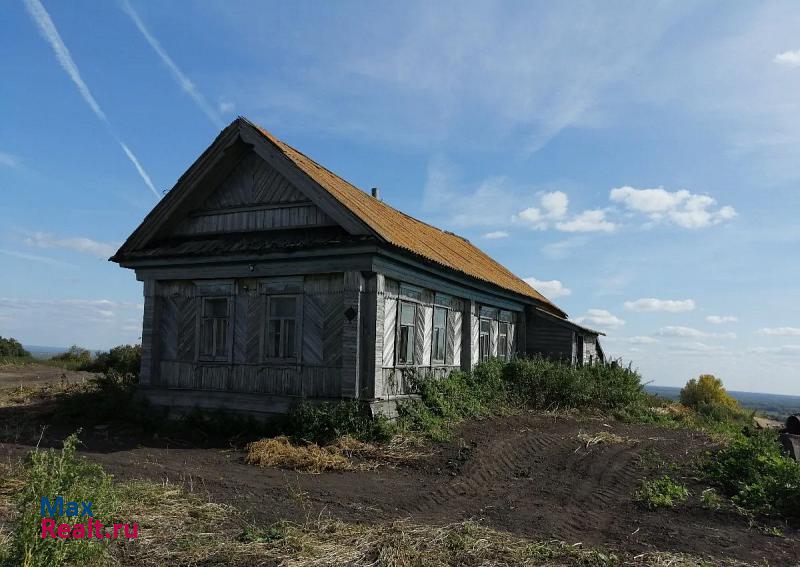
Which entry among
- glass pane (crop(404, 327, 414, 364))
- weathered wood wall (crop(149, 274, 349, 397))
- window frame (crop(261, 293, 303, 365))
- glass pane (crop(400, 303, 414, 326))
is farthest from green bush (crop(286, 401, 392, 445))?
glass pane (crop(400, 303, 414, 326))

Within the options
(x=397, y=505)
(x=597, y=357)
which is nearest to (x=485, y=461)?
(x=397, y=505)

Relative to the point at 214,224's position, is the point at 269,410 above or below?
below

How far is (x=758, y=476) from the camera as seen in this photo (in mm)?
8523

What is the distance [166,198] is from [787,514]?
13.2m

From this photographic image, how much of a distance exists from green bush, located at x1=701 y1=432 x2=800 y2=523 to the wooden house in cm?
608

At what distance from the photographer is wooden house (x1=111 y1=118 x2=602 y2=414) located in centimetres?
1228

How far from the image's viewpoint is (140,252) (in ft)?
48.2

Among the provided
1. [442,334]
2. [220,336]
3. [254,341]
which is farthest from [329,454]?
[442,334]

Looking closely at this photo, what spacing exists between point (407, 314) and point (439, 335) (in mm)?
2081

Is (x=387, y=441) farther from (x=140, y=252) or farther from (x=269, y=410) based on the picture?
(x=140, y=252)

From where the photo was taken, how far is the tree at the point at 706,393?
29.3 meters

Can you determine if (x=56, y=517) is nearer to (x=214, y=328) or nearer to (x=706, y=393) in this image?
(x=214, y=328)

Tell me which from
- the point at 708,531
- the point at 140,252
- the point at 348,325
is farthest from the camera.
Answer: the point at 140,252

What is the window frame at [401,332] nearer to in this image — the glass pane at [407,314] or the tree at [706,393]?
the glass pane at [407,314]
